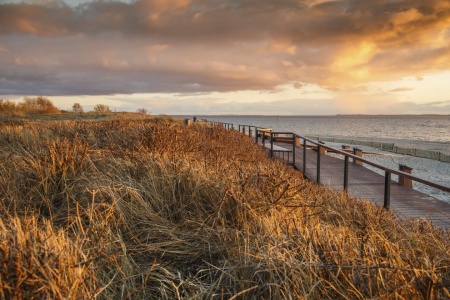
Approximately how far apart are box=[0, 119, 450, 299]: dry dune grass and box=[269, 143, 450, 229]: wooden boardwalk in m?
1.90

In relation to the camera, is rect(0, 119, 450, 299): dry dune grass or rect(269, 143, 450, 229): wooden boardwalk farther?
rect(269, 143, 450, 229): wooden boardwalk

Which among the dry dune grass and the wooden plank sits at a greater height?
the dry dune grass

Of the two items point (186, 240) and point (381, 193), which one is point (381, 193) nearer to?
point (381, 193)

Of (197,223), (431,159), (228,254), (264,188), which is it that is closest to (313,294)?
(228,254)

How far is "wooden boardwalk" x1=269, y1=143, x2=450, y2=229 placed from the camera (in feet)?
21.3

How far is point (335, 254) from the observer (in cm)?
246

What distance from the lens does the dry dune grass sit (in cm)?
197

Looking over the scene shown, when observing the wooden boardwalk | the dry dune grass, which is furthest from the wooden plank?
the dry dune grass

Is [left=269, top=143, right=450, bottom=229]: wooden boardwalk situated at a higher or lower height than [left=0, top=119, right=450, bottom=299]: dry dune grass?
lower

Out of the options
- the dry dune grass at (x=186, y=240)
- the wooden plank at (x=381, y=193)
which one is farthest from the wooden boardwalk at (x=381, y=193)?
the dry dune grass at (x=186, y=240)

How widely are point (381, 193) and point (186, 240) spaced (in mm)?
6246

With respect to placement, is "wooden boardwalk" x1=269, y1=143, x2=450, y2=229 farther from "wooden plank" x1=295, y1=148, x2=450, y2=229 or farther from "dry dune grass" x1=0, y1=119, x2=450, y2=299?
"dry dune grass" x1=0, y1=119, x2=450, y2=299

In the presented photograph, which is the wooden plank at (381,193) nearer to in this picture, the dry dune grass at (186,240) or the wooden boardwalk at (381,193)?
the wooden boardwalk at (381,193)

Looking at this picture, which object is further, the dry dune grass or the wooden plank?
the wooden plank
